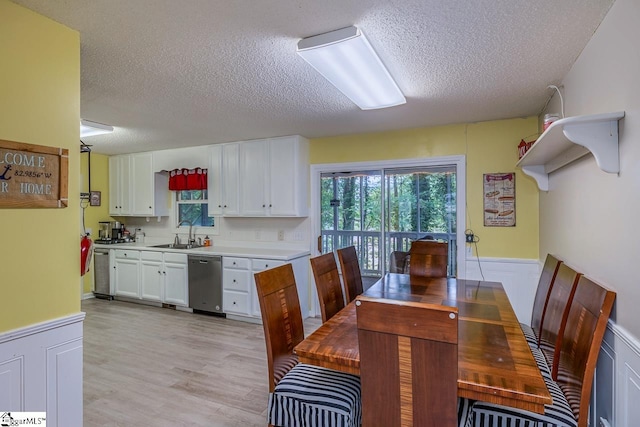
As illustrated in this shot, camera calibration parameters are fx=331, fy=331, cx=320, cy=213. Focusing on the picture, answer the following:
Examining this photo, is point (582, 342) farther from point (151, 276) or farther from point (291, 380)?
point (151, 276)

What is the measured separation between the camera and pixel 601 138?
1.52m

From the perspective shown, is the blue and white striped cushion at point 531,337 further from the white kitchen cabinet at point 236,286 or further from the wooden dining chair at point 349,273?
the white kitchen cabinet at point 236,286

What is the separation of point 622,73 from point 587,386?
4.43 ft

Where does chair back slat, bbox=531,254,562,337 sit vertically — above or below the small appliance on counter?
below

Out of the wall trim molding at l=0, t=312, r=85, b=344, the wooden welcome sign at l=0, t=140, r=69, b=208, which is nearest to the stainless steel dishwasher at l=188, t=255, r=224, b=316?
the wall trim molding at l=0, t=312, r=85, b=344

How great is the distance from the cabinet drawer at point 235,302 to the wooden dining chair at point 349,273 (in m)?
1.83

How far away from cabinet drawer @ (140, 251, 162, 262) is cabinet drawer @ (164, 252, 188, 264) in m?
0.13

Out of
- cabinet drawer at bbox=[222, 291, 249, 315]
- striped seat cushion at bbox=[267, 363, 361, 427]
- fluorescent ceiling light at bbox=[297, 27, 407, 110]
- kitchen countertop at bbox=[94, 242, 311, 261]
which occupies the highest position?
fluorescent ceiling light at bbox=[297, 27, 407, 110]

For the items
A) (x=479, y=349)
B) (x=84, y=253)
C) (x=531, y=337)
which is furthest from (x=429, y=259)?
(x=84, y=253)

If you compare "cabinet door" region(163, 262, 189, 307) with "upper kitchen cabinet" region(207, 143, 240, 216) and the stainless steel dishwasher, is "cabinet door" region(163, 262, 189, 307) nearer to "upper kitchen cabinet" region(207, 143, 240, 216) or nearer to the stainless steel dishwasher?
the stainless steel dishwasher

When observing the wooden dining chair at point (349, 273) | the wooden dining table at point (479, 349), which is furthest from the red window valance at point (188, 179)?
the wooden dining table at point (479, 349)

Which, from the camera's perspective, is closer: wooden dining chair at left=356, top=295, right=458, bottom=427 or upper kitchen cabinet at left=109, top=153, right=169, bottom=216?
wooden dining chair at left=356, top=295, right=458, bottom=427

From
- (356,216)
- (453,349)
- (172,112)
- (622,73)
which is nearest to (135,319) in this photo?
(172,112)

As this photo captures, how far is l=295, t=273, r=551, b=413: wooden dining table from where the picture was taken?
45.1 inches
